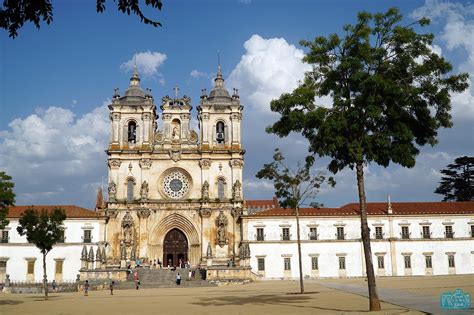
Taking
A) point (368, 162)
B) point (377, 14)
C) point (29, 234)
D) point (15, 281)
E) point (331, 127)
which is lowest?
point (15, 281)

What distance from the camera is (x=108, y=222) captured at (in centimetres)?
5525

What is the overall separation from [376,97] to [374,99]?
0.46 feet

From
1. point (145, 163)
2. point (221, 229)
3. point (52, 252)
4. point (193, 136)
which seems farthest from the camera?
point (193, 136)

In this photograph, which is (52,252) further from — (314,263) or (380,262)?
(380,262)

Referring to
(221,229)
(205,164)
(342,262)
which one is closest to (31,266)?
(221,229)

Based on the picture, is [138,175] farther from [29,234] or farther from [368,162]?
[368,162]

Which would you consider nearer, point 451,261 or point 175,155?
point 451,261

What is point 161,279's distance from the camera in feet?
160

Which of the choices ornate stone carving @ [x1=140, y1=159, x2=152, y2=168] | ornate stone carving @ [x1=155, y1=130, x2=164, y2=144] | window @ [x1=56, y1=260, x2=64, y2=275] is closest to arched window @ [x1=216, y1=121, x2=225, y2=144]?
ornate stone carving @ [x1=155, y1=130, x2=164, y2=144]

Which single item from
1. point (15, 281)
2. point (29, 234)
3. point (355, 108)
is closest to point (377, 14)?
point (355, 108)

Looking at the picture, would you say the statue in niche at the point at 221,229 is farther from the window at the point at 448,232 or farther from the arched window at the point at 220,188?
the window at the point at 448,232

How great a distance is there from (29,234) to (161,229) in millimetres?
23139

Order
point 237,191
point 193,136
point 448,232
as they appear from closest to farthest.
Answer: point 237,191 < point 448,232 < point 193,136

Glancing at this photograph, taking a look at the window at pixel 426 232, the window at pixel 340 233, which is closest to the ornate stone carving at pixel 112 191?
the window at pixel 340 233
